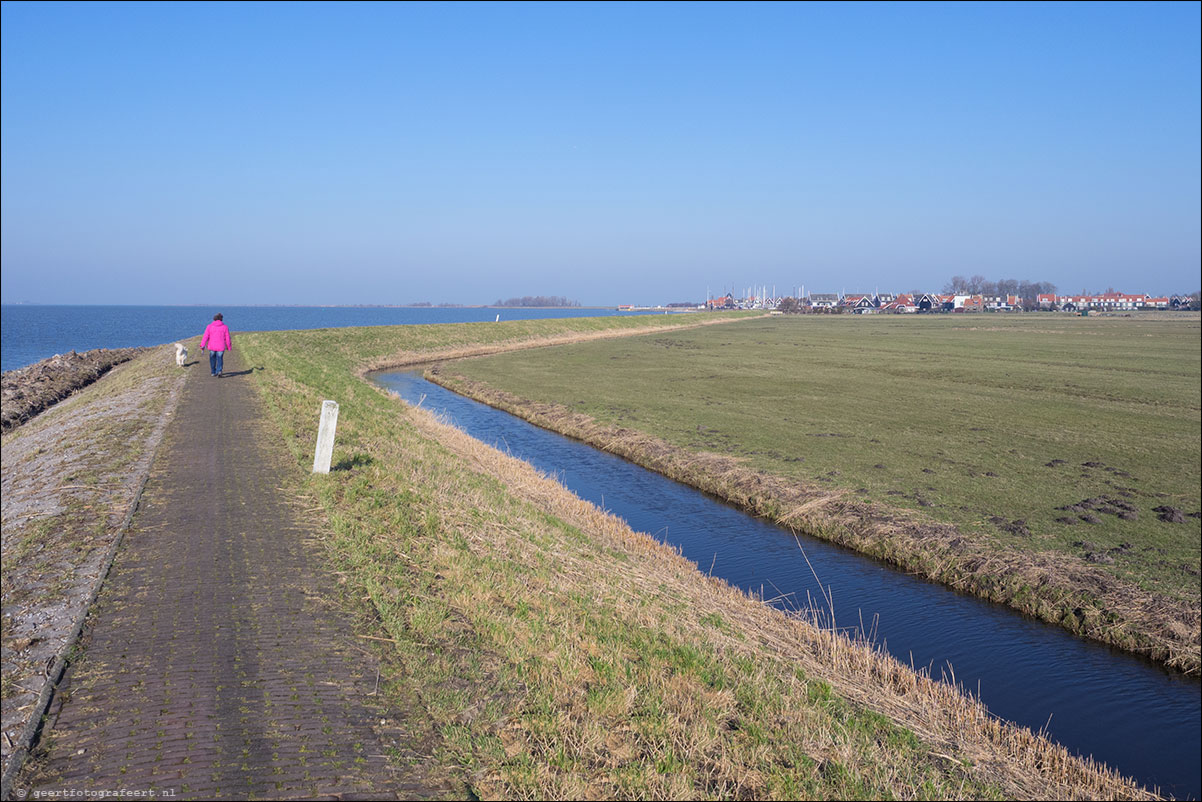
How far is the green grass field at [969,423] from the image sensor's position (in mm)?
15938

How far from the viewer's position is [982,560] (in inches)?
547

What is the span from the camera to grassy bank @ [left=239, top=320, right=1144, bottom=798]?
561cm

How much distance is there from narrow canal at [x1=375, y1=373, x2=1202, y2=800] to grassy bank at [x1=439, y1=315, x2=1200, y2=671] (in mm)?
652

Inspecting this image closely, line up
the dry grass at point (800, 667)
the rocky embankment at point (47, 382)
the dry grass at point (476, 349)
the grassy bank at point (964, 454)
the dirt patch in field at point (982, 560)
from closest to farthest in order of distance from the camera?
the dry grass at point (800, 667) → the dirt patch in field at point (982, 560) → the grassy bank at point (964, 454) → the rocky embankment at point (47, 382) → the dry grass at point (476, 349)

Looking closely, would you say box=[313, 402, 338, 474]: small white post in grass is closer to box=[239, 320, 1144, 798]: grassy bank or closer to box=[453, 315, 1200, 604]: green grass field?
box=[239, 320, 1144, 798]: grassy bank

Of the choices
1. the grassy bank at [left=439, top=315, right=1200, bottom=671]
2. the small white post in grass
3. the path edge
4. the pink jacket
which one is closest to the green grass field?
the grassy bank at [left=439, top=315, right=1200, bottom=671]

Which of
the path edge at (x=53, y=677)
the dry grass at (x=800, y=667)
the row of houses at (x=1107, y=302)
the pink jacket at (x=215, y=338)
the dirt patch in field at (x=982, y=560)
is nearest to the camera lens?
the path edge at (x=53, y=677)

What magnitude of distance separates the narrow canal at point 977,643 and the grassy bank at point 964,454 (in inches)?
25.7

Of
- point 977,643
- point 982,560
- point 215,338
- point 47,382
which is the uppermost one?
point 215,338

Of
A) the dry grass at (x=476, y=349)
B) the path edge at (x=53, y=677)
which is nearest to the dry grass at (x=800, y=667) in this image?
the path edge at (x=53, y=677)

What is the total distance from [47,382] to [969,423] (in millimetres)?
40836

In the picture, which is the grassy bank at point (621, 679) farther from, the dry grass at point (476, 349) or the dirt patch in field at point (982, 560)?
the dry grass at point (476, 349)

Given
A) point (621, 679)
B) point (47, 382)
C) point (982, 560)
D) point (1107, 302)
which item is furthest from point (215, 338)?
point (1107, 302)

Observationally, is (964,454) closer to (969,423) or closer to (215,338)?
(969,423)
